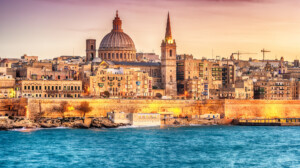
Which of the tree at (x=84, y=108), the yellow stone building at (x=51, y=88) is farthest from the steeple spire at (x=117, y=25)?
the tree at (x=84, y=108)

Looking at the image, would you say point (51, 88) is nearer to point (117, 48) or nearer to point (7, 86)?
point (7, 86)

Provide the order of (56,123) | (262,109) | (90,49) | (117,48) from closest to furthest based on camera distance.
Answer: (56,123), (262,109), (117,48), (90,49)

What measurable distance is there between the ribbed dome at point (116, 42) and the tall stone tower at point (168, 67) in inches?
295

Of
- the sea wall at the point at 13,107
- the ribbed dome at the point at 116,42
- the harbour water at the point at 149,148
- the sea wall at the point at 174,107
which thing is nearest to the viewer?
the harbour water at the point at 149,148

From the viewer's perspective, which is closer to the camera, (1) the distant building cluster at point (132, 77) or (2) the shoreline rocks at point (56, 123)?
(2) the shoreline rocks at point (56, 123)

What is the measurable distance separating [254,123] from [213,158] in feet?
89.2

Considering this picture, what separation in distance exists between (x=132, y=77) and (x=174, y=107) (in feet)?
24.6

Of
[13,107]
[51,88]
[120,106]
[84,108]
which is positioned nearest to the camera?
[13,107]

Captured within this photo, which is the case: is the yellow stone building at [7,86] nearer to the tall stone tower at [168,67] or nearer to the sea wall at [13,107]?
the sea wall at [13,107]

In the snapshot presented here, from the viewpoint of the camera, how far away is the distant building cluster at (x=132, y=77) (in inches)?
2827

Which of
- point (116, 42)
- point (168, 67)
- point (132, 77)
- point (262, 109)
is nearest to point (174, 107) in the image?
point (132, 77)

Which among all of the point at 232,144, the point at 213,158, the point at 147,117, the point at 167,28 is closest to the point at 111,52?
the point at 167,28

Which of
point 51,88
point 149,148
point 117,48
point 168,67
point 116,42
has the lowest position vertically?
point 149,148

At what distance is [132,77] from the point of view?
7719cm
